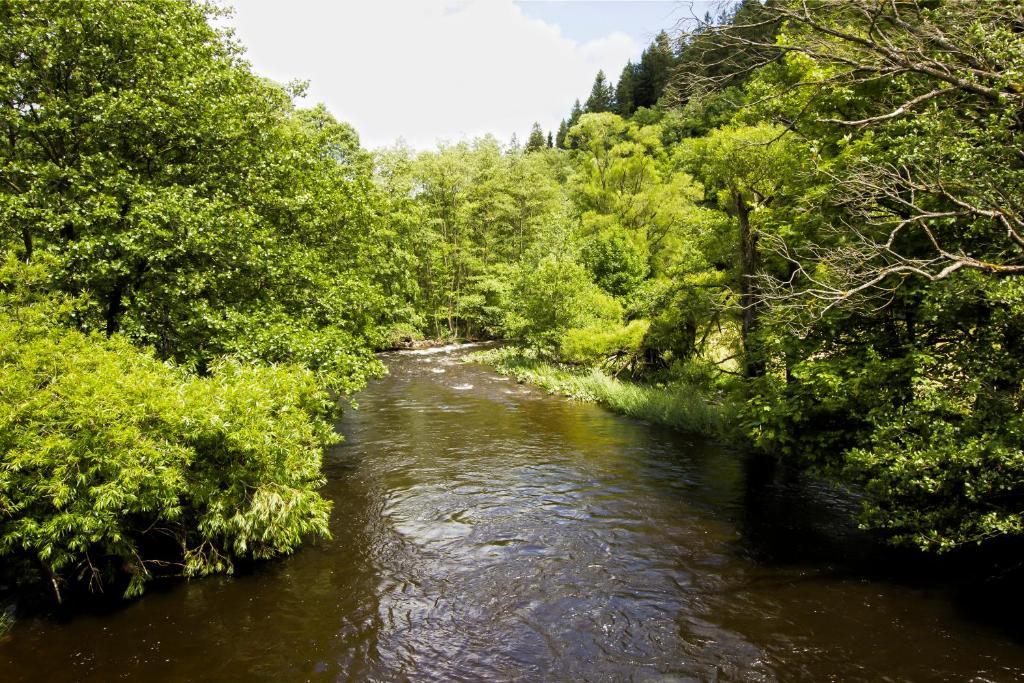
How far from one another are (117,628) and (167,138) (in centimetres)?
1003

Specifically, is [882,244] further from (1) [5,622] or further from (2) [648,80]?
(2) [648,80]

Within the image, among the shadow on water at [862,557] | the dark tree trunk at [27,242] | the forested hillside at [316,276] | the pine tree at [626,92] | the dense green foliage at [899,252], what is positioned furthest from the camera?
the pine tree at [626,92]

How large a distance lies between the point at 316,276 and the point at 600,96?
339 feet

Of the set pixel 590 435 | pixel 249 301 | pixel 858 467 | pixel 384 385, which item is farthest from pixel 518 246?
pixel 858 467

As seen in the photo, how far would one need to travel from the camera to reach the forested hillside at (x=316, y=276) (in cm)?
752

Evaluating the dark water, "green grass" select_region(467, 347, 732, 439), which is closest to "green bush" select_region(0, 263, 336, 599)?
the dark water

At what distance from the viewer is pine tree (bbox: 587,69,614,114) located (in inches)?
4012

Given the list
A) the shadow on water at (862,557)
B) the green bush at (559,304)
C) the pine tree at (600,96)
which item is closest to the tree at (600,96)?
the pine tree at (600,96)

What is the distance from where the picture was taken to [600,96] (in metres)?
104

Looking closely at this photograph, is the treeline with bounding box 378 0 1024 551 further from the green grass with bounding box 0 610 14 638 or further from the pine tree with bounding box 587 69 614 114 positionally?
the pine tree with bounding box 587 69 614 114

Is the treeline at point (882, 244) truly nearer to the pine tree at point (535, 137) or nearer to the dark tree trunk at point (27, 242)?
the dark tree trunk at point (27, 242)

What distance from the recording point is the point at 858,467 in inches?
351

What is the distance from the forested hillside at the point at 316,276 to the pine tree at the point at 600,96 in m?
92.3

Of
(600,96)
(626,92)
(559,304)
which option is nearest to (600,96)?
(600,96)
